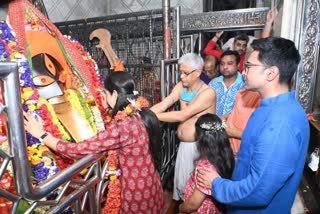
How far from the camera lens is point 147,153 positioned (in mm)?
1834

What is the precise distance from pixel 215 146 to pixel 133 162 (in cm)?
58

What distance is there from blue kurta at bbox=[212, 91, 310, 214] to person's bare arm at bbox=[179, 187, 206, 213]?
0.22 m

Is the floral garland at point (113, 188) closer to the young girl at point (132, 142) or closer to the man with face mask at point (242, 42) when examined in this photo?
the young girl at point (132, 142)

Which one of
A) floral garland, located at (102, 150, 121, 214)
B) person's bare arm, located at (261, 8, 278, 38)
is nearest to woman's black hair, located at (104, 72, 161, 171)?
floral garland, located at (102, 150, 121, 214)

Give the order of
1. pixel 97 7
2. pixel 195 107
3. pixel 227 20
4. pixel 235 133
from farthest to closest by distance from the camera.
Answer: pixel 97 7 → pixel 227 20 → pixel 195 107 → pixel 235 133

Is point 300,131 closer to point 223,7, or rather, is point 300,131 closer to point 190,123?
point 190,123

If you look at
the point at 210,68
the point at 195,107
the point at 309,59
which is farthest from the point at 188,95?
the point at 309,59

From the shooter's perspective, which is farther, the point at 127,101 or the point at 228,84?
the point at 228,84

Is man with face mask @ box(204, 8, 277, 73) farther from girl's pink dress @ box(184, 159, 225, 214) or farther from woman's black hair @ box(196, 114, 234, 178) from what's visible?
girl's pink dress @ box(184, 159, 225, 214)

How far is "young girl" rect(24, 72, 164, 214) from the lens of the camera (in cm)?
168

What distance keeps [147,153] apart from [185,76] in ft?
4.06

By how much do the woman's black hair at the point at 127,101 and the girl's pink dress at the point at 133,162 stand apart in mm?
51

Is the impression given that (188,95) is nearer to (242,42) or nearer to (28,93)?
(242,42)

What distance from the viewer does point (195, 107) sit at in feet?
8.71
